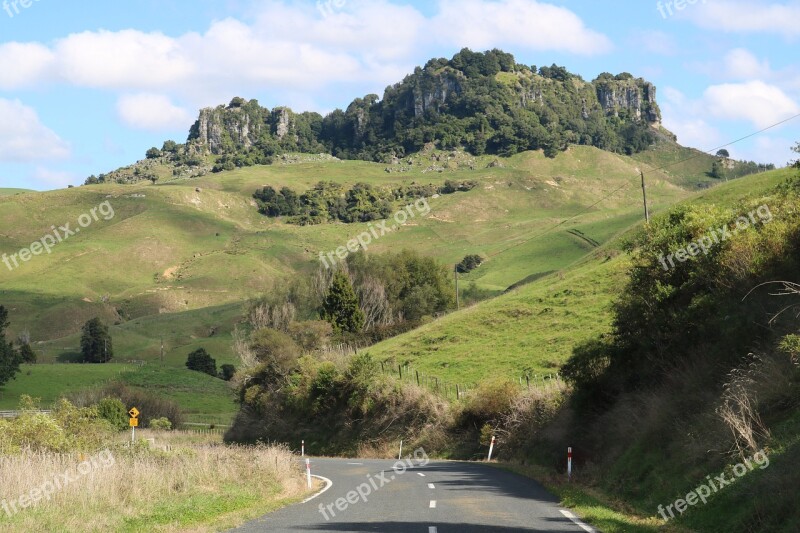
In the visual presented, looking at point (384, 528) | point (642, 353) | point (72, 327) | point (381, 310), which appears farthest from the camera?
point (72, 327)

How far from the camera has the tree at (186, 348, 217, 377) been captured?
119 m

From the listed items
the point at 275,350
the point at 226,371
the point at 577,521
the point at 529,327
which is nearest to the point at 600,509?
the point at 577,521

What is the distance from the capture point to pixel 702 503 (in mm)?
16234

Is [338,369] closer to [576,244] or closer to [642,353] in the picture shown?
[642,353]

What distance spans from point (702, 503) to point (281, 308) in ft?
287

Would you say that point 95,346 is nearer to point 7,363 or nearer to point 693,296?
point 7,363

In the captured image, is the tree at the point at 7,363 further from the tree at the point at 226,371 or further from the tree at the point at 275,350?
the tree at the point at 275,350

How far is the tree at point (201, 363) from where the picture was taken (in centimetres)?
11862

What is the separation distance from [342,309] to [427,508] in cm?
7348

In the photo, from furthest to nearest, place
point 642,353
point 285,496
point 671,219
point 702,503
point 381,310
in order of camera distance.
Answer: point 381,310
point 671,219
point 642,353
point 285,496
point 702,503

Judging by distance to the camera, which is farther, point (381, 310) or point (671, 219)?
point (381, 310)

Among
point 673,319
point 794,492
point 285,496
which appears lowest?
point 285,496

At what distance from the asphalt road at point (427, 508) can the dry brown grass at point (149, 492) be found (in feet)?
3.41

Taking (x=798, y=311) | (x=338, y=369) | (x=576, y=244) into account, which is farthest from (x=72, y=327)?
(x=798, y=311)
